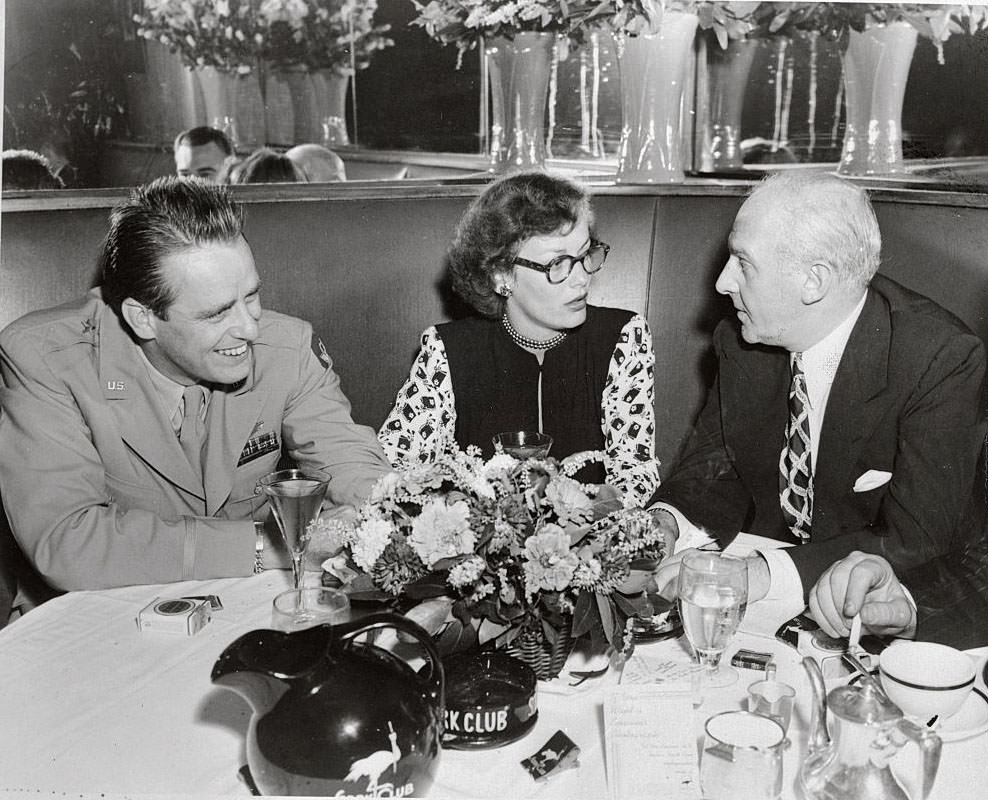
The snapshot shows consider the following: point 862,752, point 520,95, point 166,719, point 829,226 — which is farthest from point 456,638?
point 520,95

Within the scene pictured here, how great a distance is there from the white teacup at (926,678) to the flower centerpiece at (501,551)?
31 centimetres

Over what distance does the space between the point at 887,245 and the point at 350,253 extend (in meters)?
1.46

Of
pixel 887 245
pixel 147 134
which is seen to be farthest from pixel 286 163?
pixel 887 245

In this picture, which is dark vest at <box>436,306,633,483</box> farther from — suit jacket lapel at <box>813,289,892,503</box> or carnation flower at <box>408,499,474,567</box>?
carnation flower at <box>408,499,474,567</box>

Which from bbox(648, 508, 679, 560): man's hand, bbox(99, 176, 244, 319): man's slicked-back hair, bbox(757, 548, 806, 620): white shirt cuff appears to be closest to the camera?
bbox(757, 548, 806, 620): white shirt cuff

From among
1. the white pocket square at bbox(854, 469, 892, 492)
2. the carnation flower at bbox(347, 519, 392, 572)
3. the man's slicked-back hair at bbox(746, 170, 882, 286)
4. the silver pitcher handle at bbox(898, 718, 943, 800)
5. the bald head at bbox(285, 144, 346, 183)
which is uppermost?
the bald head at bbox(285, 144, 346, 183)

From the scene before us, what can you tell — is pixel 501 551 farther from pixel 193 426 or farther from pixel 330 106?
pixel 330 106

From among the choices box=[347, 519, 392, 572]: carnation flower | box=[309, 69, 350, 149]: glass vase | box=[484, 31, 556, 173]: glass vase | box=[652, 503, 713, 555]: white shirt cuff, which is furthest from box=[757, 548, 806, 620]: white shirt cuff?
box=[309, 69, 350, 149]: glass vase

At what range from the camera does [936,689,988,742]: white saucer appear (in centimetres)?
105

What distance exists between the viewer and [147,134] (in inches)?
157

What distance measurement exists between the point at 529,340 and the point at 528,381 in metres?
0.11

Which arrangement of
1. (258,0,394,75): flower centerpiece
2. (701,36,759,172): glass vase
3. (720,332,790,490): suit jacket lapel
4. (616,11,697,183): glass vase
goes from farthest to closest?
(258,0,394,75): flower centerpiece < (701,36,759,172): glass vase < (616,11,697,183): glass vase < (720,332,790,490): suit jacket lapel

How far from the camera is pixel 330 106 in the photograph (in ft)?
13.1

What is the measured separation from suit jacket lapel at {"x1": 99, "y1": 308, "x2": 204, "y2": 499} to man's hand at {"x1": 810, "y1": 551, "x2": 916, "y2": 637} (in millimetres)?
1316
